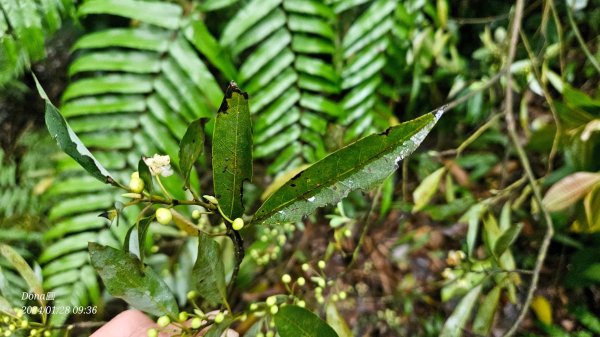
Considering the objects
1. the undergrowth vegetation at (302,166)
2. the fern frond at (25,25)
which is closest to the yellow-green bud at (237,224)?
the undergrowth vegetation at (302,166)

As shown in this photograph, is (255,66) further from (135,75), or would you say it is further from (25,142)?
(25,142)

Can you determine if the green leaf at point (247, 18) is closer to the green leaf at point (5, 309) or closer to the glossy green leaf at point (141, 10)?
the glossy green leaf at point (141, 10)

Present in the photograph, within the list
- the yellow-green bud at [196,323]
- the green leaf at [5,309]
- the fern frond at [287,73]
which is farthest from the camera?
the fern frond at [287,73]

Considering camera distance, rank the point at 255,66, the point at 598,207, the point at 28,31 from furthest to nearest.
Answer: the point at 255,66
the point at 28,31
the point at 598,207

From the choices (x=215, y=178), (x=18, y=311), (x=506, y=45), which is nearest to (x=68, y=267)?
(x=18, y=311)

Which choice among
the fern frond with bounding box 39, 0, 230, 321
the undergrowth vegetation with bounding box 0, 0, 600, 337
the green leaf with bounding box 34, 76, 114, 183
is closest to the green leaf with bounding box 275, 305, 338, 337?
the undergrowth vegetation with bounding box 0, 0, 600, 337

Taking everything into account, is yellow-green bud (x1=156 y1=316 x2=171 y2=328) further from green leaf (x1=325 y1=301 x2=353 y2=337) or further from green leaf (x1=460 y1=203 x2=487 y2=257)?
green leaf (x1=460 y1=203 x2=487 y2=257)

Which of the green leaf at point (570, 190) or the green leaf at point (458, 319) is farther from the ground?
the green leaf at point (570, 190)
